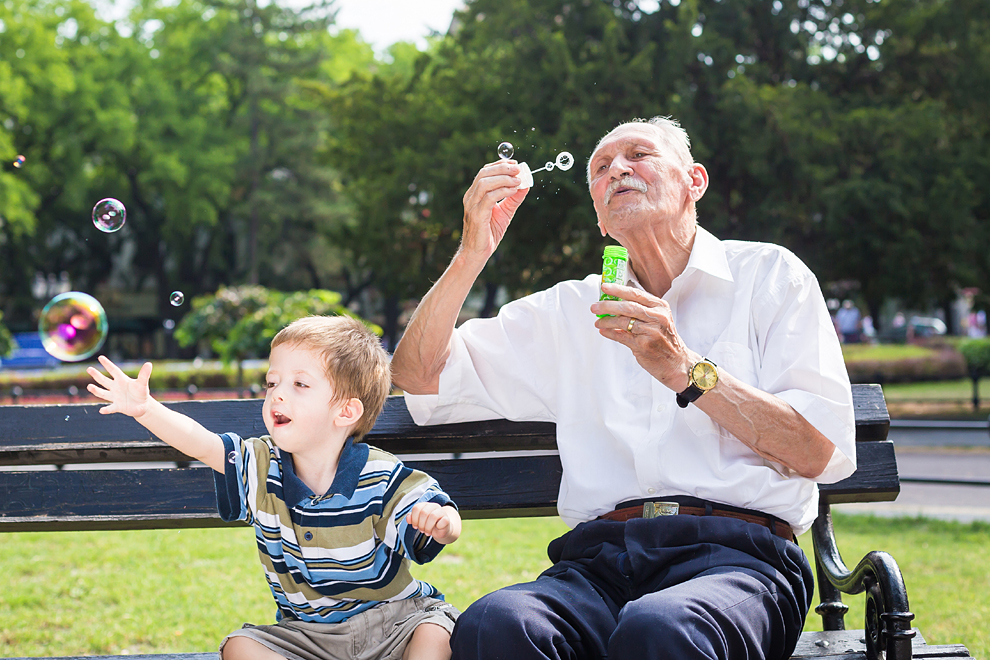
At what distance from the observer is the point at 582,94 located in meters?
13.7

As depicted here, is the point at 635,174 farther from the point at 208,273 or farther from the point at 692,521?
the point at 208,273

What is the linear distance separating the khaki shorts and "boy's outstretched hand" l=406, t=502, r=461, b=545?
26 centimetres

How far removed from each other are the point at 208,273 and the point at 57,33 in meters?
10.8

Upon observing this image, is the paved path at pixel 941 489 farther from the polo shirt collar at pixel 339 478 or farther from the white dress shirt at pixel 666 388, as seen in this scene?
the polo shirt collar at pixel 339 478

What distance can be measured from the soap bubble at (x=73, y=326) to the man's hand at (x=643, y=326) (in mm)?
2912

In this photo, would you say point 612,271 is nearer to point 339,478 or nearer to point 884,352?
point 339,478

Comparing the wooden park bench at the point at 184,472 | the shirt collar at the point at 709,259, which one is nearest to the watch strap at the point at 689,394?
the shirt collar at the point at 709,259

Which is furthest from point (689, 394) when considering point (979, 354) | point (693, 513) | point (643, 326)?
point (979, 354)

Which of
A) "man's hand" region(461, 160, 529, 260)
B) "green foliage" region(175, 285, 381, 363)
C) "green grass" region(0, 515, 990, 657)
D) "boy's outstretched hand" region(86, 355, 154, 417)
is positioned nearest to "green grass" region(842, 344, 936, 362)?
"green foliage" region(175, 285, 381, 363)

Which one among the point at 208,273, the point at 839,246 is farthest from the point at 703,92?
the point at 208,273

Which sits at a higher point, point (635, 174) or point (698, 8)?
point (698, 8)

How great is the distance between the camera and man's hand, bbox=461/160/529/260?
249 centimetres

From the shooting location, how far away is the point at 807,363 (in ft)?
7.70

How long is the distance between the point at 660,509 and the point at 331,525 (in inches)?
32.3
